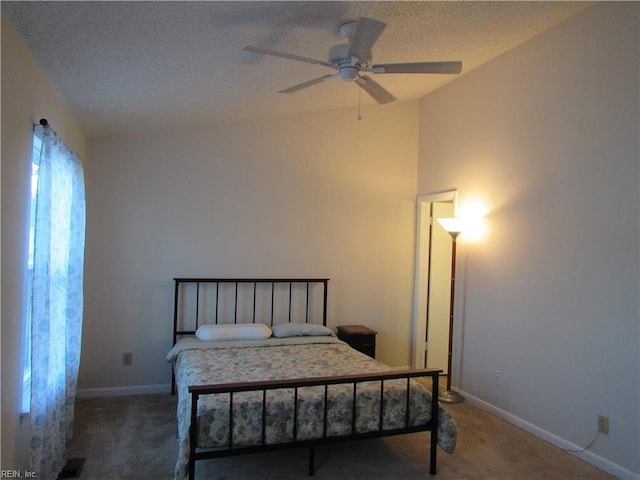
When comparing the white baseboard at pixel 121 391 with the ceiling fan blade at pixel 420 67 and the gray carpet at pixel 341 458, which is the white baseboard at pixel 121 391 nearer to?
the gray carpet at pixel 341 458

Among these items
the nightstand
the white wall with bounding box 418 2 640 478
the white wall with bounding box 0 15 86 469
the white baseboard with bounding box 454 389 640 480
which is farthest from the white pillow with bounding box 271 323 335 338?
the white wall with bounding box 0 15 86 469

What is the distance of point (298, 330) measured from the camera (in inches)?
160

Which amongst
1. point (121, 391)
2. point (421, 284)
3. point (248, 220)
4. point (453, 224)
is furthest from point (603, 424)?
point (121, 391)

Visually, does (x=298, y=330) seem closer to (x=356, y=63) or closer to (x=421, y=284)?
(x=421, y=284)

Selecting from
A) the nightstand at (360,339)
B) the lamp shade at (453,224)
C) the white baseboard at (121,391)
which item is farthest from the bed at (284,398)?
the lamp shade at (453,224)

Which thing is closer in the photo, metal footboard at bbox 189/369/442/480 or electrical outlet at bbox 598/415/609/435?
metal footboard at bbox 189/369/442/480

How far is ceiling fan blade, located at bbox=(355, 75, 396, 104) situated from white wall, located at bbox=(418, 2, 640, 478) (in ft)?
4.57

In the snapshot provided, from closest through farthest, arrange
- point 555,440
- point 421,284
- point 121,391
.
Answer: point 555,440 < point 121,391 < point 421,284

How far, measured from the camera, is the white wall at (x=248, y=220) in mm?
4000

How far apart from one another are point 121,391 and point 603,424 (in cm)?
390

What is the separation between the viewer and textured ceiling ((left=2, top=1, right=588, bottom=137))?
1.98 metres

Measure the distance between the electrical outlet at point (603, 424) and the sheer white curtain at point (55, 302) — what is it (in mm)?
3344

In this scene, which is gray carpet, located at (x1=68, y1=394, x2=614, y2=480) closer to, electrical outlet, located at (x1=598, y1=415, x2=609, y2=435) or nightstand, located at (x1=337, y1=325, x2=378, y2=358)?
electrical outlet, located at (x1=598, y1=415, x2=609, y2=435)

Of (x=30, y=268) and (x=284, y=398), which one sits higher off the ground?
(x=30, y=268)
